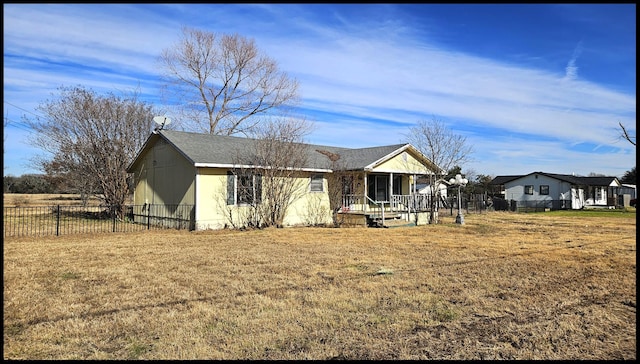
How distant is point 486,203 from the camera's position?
32156 millimetres

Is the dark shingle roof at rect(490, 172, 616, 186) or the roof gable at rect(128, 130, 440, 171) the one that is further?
the dark shingle roof at rect(490, 172, 616, 186)

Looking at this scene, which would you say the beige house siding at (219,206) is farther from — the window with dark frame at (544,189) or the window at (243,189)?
the window with dark frame at (544,189)

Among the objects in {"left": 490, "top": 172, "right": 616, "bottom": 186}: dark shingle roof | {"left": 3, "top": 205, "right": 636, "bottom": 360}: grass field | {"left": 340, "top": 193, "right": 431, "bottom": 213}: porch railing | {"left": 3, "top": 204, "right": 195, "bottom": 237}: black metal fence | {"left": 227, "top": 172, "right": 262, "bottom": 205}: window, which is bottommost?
{"left": 3, "top": 205, "right": 636, "bottom": 360}: grass field

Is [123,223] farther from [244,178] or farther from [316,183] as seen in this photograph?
[316,183]

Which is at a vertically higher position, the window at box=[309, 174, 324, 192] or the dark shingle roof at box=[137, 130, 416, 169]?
the dark shingle roof at box=[137, 130, 416, 169]

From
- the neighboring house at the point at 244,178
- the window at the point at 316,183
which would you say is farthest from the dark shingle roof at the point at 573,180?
the window at the point at 316,183

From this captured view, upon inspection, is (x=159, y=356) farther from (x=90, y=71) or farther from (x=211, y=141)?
(x=211, y=141)

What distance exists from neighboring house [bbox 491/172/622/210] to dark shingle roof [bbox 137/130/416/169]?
25108 millimetres

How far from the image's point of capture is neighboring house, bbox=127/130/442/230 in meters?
15.0

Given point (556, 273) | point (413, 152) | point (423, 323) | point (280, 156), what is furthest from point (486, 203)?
point (423, 323)

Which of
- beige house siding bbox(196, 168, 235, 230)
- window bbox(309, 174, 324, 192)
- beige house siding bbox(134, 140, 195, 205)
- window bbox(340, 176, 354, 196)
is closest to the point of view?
beige house siding bbox(196, 168, 235, 230)

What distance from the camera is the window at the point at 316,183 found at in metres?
17.5

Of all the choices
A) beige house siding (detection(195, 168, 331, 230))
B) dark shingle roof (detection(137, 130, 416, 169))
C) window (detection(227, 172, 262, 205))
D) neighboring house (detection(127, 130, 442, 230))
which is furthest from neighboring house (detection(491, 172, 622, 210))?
window (detection(227, 172, 262, 205))

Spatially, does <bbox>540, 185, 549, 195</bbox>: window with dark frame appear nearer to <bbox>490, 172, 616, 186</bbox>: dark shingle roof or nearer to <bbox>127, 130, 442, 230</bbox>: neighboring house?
<bbox>490, 172, 616, 186</bbox>: dark shingle roof
